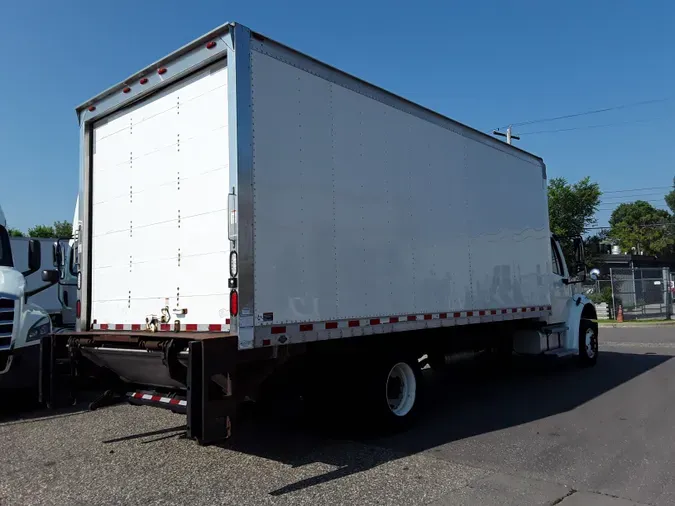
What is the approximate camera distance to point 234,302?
468 cm

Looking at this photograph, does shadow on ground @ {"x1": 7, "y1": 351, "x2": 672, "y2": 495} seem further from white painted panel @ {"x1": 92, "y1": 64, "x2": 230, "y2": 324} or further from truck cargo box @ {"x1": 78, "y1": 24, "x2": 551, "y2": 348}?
white painted panel @ {"x1": 92, "y1": 64, "x2": 230, "y2": 324}

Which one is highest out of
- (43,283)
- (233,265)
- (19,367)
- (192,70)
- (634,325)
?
(192,70)

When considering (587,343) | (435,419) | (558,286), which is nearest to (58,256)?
(435,419)

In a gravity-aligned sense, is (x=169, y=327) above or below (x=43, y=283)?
below

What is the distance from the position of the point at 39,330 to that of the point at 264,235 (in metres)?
4.83

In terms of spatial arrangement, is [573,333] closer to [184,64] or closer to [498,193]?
[498,193]

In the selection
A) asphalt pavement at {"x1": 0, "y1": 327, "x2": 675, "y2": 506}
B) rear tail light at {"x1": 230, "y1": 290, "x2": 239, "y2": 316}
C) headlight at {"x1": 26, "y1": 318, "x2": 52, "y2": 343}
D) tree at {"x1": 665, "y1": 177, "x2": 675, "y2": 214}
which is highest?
tree at {"x1": 665, "y1": 177, "x2": 675, "y2": 214}

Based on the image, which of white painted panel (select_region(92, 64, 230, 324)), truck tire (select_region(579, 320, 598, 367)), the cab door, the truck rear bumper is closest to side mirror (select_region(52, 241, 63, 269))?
white painted panel (select_region(92, 64, 230, 324))

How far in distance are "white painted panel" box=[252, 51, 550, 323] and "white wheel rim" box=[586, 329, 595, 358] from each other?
3.46 meters

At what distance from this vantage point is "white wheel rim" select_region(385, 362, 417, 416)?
6621 mm

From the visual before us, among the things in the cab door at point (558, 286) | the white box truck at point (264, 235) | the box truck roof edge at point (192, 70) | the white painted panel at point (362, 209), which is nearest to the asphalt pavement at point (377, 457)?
the white box truck at point (264, 235)

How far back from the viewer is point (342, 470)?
17.1 feet

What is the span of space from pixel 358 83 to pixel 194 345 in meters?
3.51

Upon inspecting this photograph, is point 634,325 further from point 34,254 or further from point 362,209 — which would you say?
point 34,254
